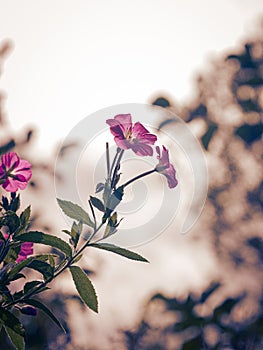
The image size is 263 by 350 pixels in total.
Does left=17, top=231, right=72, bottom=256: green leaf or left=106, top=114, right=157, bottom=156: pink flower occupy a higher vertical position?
left=106, top=114, right=157, bottom=156: pink flower

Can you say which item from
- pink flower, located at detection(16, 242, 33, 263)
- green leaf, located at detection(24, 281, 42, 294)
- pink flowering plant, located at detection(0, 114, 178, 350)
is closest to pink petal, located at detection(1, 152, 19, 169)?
pink flowering plant, located at detection(0, 114, 178, 350)

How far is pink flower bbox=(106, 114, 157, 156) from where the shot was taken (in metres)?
1.34

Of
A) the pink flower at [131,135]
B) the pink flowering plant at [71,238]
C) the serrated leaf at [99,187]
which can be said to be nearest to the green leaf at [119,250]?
the pink flowering plant at [71,238]

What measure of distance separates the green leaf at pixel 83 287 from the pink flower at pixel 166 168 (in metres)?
0.28

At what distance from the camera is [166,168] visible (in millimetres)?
1377

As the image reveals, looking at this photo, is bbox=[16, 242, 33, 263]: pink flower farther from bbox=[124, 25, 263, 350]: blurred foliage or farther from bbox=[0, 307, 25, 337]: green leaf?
bbox=[124, 25, 263, 350]: blurred foliage

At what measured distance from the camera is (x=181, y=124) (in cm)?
224

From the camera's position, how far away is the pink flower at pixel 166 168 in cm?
137

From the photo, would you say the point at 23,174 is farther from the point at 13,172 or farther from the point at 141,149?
the point at 141,149

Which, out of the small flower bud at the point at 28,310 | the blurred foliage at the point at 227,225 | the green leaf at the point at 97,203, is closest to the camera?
the green leaf at the point at 97,203

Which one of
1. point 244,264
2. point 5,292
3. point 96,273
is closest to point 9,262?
point 5,292

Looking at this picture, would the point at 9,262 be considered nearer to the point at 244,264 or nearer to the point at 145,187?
the point at 145,187

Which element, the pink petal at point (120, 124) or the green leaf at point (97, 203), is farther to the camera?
the pink petal at point (120, 124)

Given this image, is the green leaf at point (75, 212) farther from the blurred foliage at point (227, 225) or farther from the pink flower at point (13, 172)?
the blurred foliage at point (227, 225)
